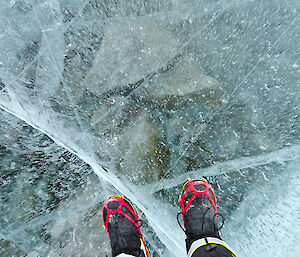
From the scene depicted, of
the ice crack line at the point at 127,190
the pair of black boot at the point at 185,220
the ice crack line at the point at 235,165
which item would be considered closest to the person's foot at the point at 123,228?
the pair of black boot at the point at 185,220

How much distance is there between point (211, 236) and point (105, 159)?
104 centimetres

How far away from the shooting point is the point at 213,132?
2.12 meters

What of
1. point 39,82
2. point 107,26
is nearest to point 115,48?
point 107,26

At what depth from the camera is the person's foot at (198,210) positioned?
179cm

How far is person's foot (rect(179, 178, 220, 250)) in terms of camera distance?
1792 millimetres

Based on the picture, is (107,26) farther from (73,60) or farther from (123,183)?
(123,183)

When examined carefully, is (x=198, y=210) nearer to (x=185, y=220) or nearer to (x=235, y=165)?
(x=185, y=220)

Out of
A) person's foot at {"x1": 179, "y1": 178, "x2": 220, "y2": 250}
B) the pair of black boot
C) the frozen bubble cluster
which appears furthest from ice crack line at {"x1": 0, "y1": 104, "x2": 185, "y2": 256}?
person's foot at {"x1": 179, "y1": 178, "x2": 220, "y2": 250}

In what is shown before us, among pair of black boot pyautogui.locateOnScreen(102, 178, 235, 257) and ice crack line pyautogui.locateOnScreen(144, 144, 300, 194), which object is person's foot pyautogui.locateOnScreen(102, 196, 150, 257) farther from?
ice crack line pyautogui.locateOnScreen(144, 144, 300, 194)

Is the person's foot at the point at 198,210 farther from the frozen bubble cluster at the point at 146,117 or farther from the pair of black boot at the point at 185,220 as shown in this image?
the frozen bubble cluster at the point at 146,117

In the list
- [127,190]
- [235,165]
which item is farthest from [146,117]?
[235,165]

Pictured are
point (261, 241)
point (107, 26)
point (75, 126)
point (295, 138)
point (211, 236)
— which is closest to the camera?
point (211, 236)

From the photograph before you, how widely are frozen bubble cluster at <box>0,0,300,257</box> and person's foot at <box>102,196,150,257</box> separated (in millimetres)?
179

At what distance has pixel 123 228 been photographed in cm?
187
